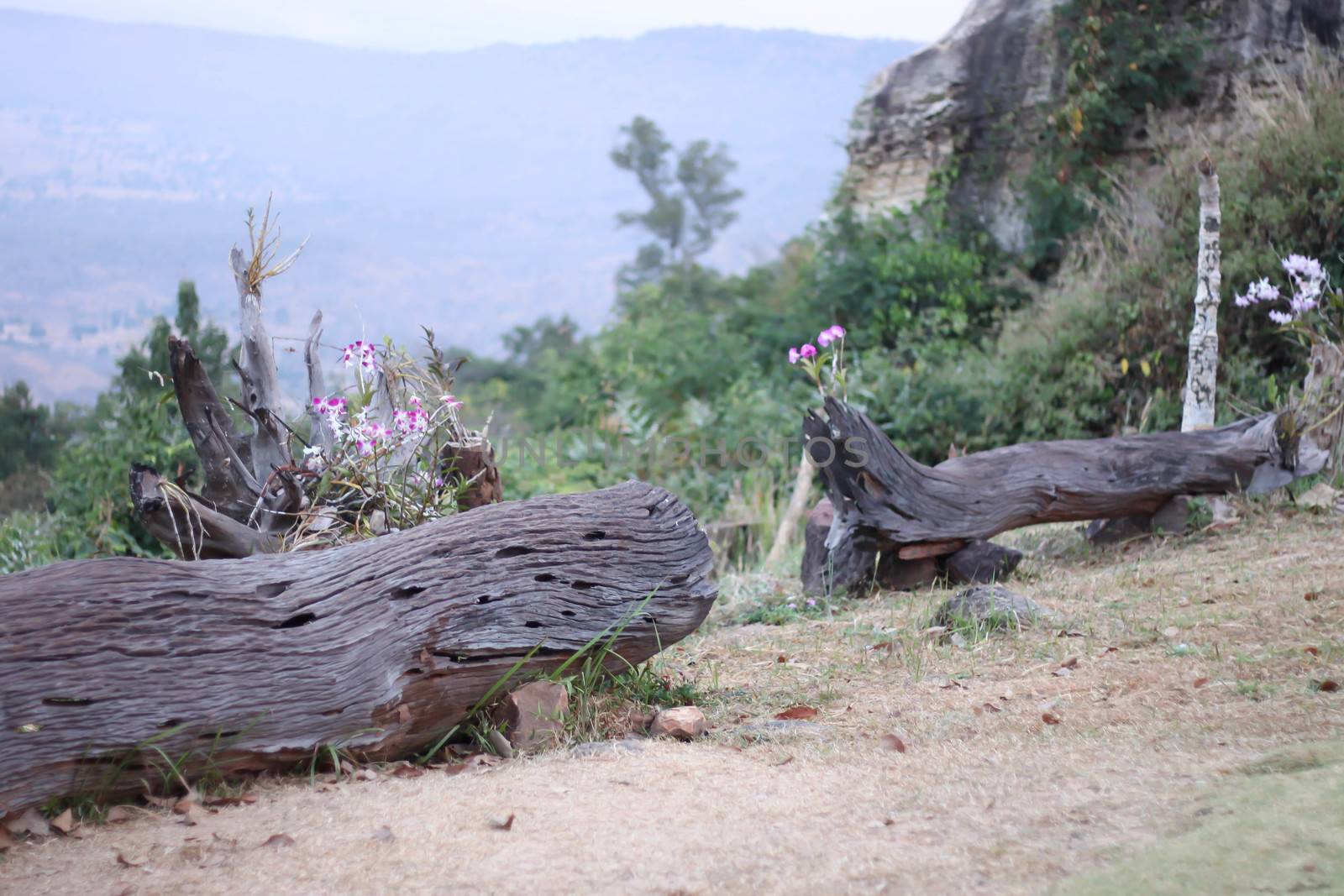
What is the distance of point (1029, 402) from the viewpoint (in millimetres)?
8266

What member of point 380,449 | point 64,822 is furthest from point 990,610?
point 64,822

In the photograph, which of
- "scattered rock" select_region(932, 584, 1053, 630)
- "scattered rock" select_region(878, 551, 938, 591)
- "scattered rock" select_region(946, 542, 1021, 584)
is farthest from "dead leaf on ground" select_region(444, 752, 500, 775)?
"scattered rock" select_region(946, 542, 1021, 584)

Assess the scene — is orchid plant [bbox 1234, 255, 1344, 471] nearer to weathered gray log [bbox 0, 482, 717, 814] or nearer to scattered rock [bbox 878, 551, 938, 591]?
scattered rock [bbox 878, 551, 938, 591]

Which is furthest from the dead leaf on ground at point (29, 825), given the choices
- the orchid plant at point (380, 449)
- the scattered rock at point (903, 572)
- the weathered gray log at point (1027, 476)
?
the scattered rock at point (903, 572)

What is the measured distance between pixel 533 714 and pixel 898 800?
1142 mm

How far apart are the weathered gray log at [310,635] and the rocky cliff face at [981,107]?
9.28 m

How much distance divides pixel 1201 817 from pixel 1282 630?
1871mm

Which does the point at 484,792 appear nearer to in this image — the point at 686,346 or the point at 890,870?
the point at 890,870

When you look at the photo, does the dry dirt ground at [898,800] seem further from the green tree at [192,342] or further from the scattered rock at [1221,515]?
the green tree at [192,342]

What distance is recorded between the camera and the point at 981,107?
12203 millimetres

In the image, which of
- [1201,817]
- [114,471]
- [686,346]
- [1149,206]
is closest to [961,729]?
[1201,817]

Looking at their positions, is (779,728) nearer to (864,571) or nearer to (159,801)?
(159,801)

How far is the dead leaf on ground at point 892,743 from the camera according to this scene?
2.89 metres

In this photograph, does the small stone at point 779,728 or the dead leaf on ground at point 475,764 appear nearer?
the dead leaf on ground at point 475,764
